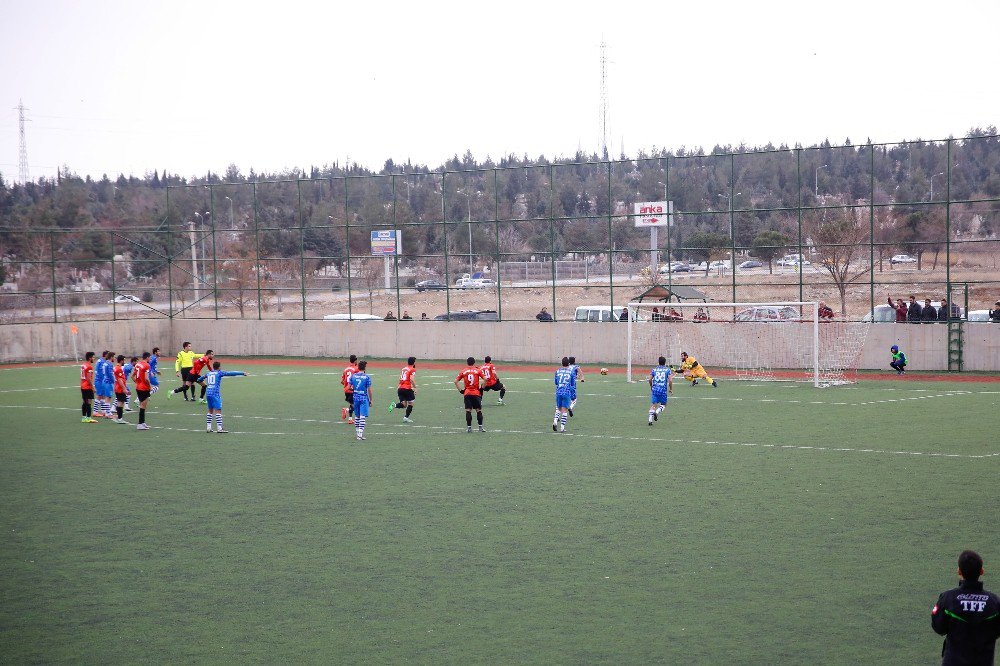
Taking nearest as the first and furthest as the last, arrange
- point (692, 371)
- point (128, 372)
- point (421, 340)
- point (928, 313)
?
point (128, 372), point (692, 371), point (928, 313), point (421, 340)

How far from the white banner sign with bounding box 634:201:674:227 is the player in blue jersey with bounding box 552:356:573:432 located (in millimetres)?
19796

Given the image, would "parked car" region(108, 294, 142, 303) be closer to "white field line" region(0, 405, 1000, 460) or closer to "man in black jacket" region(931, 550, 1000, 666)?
"white field line" region(0, 405, 1000, 460)

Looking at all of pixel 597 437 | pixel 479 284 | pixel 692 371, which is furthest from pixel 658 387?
pixel 479 284

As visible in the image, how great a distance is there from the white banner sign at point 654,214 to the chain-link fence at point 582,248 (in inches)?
29.3

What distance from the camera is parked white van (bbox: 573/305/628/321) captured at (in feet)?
142

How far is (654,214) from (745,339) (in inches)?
272

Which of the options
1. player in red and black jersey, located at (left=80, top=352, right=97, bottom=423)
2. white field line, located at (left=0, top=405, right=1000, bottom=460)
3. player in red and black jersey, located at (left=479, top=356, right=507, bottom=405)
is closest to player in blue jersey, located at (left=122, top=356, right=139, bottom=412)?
player in red and black jersey, located at (left=80, top=352, right=97, bottom=423)

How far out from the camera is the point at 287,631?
973 cm

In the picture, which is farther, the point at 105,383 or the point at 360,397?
the point at 105,383

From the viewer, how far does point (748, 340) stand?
38.3 metres

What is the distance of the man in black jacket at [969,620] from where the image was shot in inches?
263

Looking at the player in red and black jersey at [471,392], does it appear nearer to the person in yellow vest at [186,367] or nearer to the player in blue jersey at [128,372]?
the player in blue jersey at [128,372]

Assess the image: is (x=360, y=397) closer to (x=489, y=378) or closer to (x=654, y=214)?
(x=489, y=378)

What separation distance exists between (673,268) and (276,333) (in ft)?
64.8
